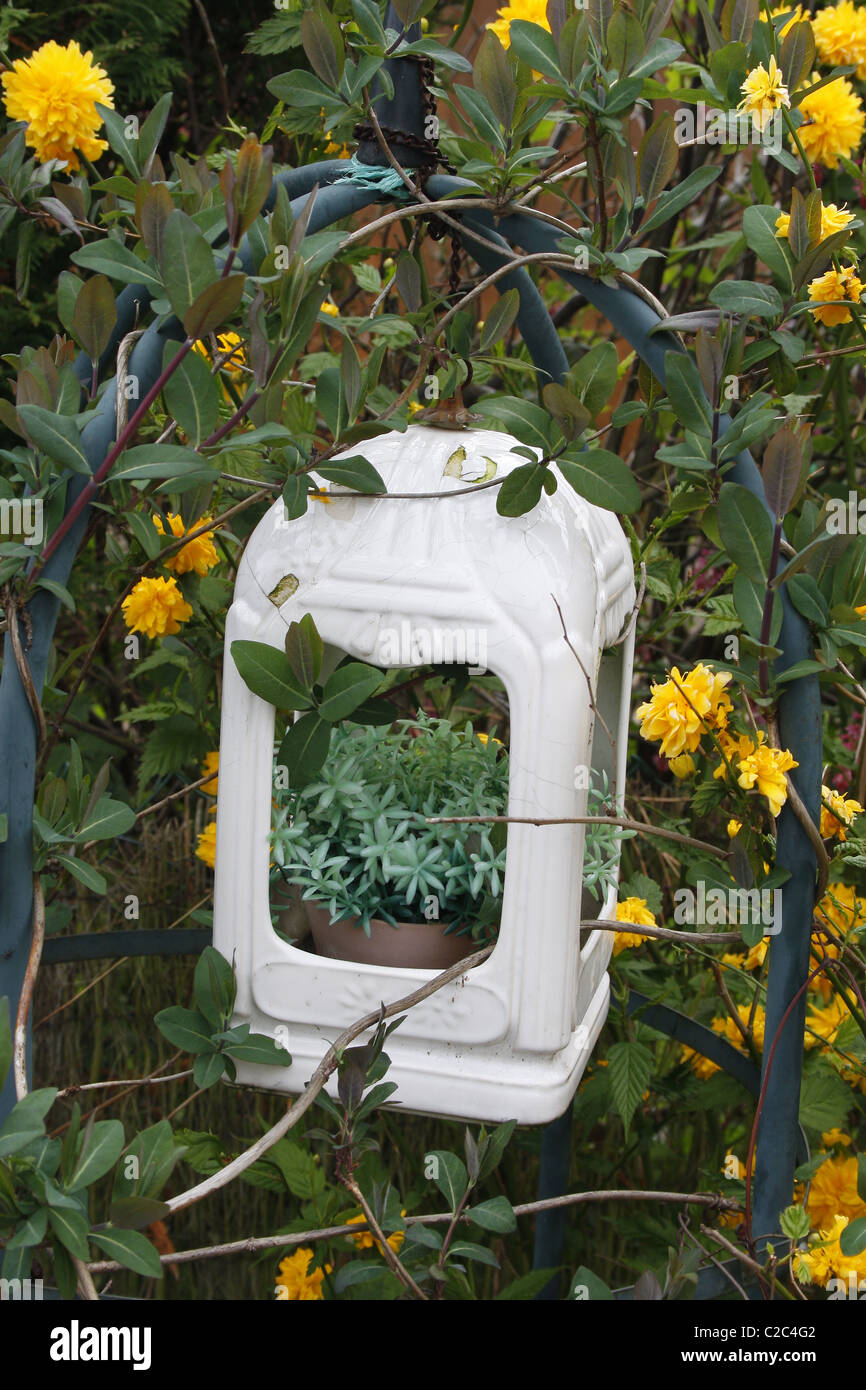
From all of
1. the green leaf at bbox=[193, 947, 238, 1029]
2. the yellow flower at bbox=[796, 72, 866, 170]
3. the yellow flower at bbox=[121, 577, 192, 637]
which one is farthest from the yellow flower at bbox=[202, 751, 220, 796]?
the yellow flower at bbox=[796, 72, 866, 170]

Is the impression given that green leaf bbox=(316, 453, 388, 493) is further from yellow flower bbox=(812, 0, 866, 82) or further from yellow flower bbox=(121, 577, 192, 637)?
yellow flower bbox=(812, 0, 866, 82)

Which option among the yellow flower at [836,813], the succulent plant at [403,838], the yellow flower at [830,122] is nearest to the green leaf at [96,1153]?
the succulent plant at [403,838]

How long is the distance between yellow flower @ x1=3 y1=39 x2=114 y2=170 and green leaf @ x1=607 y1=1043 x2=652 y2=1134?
0.98m

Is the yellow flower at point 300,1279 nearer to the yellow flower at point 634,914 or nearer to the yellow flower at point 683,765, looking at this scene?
the yellow flower at point 634,914

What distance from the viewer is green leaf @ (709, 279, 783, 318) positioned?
0.81 meters

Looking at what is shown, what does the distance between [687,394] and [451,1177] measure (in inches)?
22.1

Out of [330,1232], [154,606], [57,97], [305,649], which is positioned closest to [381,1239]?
[330,1232]

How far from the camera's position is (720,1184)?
1.15 m

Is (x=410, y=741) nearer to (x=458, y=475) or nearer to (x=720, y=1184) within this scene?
(x=458, y=475)

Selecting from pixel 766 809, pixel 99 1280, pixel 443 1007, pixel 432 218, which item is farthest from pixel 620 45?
pixel 99 1280

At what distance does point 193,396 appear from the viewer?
0.73 m

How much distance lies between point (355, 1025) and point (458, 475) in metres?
0.39

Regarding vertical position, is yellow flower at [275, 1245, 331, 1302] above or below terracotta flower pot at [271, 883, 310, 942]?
below

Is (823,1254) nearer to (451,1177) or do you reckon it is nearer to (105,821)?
(451,1177)
